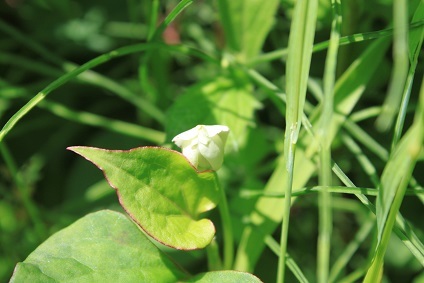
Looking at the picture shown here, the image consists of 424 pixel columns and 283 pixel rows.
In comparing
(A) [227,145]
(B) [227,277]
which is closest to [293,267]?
(B) [227,277]

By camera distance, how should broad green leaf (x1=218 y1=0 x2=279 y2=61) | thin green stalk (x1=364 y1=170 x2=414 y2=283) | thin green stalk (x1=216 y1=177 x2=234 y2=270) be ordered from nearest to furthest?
thin green stalk (x1=364 y1=170 x2=414 y2=283) < thin green stalk (x1=216 y1=177 x2=234 y2=270) < broad green leaf (x1=218 y1=0 x2=279 y2=61)

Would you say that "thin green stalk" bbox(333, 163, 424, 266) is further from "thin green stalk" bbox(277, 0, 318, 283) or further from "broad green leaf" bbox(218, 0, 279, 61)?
"broad green leaf" bbox(218, 0, 279, 61)

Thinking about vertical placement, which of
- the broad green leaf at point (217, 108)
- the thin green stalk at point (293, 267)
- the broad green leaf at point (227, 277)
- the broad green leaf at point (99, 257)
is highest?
the broad green leaf at point (217, 108)

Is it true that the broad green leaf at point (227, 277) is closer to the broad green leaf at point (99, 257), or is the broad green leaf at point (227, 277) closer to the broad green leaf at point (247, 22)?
the broad green leaf at point (99, 257)

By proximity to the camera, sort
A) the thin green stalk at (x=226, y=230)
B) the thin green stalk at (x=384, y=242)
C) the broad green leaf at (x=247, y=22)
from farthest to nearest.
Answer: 1. the broad green leaf at (x=247, y=22)
2. the thin green stalk at (x=226, y=230)
3. the thin green stalk at (x=384, y=242)

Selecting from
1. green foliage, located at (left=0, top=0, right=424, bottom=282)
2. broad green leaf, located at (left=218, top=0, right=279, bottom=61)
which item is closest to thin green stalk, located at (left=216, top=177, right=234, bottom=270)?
green foliage, located at (left=0, top=0, right=424, bottom=282)

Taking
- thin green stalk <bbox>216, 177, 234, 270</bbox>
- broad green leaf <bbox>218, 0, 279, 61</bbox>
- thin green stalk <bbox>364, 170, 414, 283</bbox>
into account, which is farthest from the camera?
broad green leaf <bbox>218, 0, 279, 61</bbox>

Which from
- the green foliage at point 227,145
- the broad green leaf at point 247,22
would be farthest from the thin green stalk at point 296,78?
the broad green leaf at point 247,22

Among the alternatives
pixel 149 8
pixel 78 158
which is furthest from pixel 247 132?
pixel 78 158
